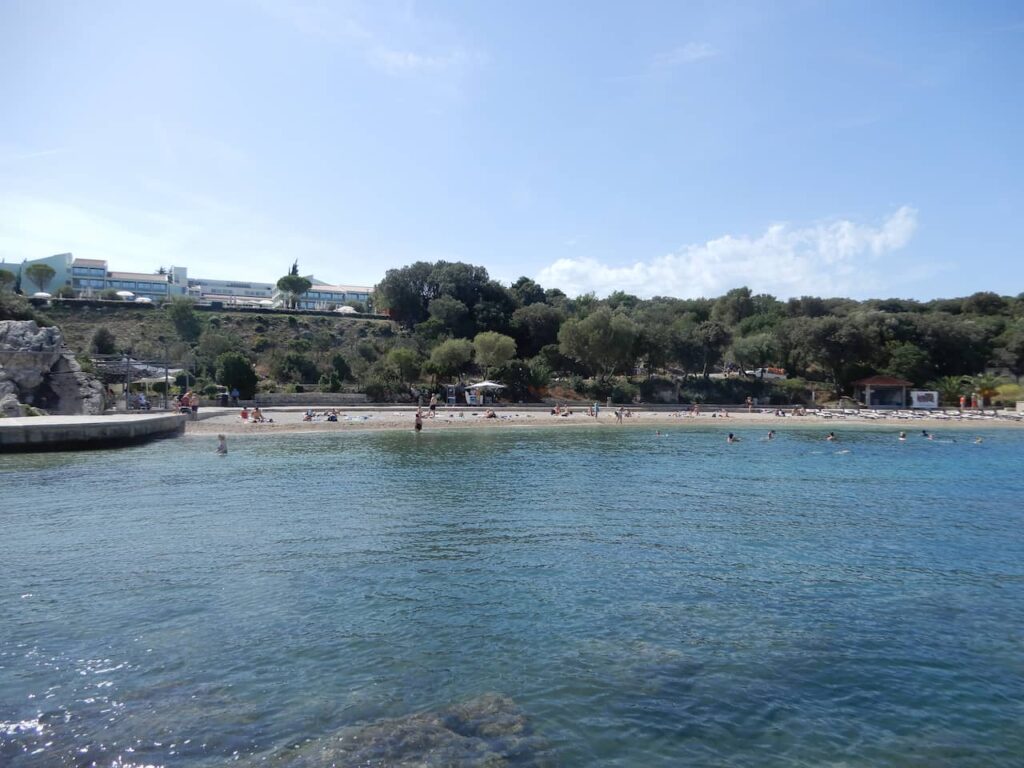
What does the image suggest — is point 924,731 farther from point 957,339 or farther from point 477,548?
point 957,339

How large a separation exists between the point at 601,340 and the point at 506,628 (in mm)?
54210

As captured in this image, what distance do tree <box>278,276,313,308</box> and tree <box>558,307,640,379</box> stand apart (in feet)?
211

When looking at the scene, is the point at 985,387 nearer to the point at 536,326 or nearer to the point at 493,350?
the point at 536,326

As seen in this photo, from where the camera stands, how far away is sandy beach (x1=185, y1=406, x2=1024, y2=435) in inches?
1795

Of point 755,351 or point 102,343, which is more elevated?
point 102,343

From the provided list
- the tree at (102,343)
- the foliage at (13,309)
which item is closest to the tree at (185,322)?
the tree at (102,343)

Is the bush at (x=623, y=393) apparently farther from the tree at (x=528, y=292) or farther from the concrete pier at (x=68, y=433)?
the concrete pier at (x=68, y=433)

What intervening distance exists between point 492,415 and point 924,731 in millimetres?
44055

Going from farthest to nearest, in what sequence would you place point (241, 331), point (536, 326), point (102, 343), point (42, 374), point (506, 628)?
point (241, 331) < point (536, 326) < point (102, 343) < point (42, 374) < point (506, 628)

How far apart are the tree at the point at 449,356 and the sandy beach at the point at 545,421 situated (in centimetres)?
892

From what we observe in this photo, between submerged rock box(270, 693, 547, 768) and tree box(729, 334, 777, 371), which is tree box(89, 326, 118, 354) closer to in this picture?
tree box(729, 334, 777, 371)

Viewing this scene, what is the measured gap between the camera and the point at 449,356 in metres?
64.0

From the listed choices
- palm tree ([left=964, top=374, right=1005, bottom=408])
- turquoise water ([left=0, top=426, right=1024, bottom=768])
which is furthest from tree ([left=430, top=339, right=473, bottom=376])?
palm tree ([left=964, top=374, right=1005, bottom=408])

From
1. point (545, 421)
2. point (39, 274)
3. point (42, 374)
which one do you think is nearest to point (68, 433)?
point (42, 374)
